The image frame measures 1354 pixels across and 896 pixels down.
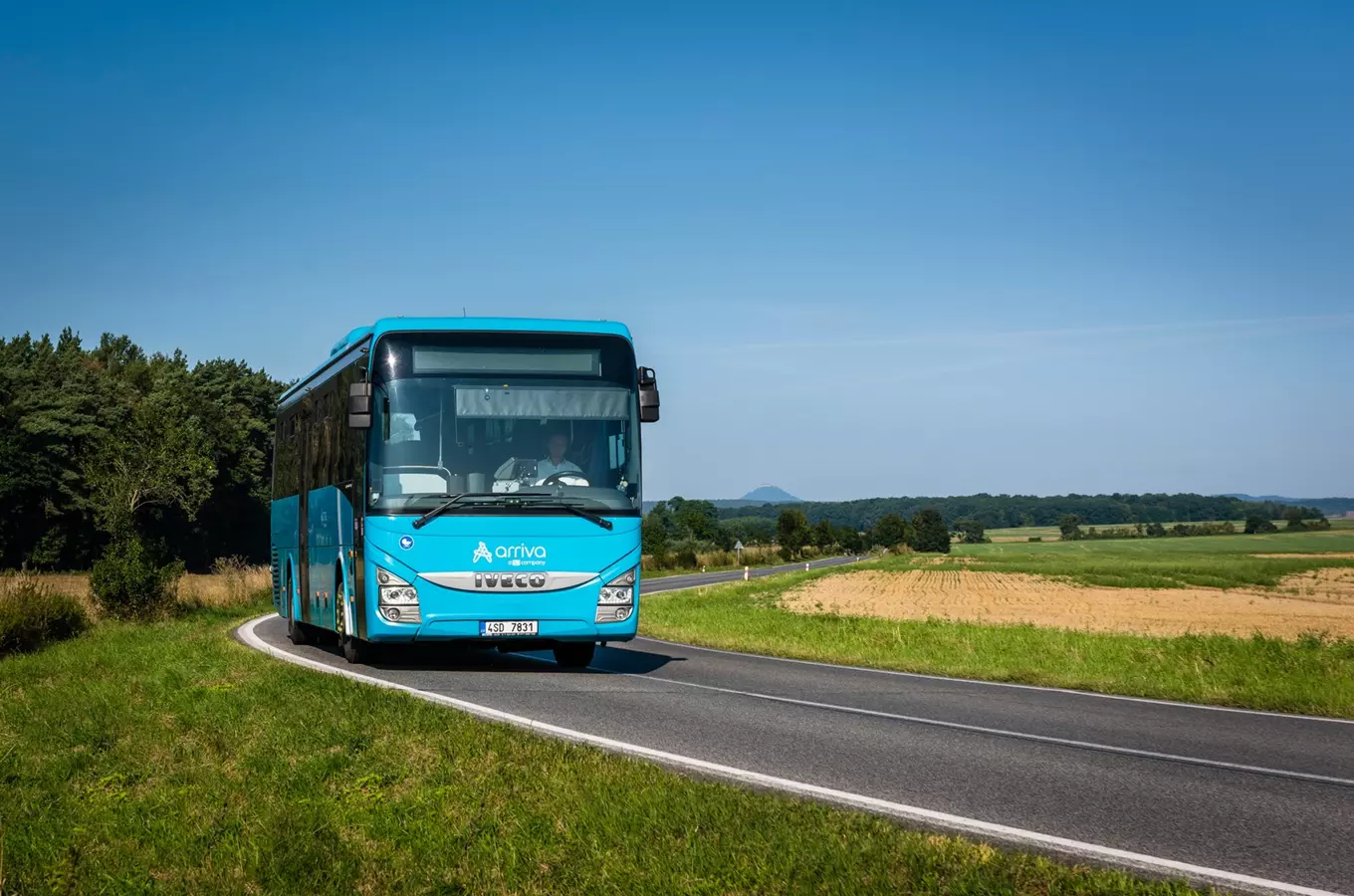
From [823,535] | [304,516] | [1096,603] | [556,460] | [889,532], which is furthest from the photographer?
[889,532]

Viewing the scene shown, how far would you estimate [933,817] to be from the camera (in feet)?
23.4

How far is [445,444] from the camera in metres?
13.9

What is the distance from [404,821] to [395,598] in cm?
692

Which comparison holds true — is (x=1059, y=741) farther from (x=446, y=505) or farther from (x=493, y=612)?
(x=446, y=505)

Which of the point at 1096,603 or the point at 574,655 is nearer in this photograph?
the point at 574,655

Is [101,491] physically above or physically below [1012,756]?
above

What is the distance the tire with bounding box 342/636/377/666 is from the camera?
15.7 metres

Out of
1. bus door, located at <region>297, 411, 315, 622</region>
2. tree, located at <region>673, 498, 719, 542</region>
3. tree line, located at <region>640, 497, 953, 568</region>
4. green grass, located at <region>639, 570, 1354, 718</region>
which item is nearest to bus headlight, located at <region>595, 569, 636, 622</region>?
green grass, located at <region>639, 570, 1354, 718</region>

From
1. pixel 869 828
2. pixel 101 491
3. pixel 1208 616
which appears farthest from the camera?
pixel 1208 616

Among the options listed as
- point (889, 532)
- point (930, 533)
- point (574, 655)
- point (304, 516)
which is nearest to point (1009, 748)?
point (574, 655)

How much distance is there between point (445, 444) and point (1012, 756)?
6925mm

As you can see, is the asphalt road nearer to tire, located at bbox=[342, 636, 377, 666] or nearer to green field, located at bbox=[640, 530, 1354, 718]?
tire, located at bbox=[342, 636, 377, 666]

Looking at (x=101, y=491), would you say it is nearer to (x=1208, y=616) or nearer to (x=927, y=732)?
(x=927, y=732)

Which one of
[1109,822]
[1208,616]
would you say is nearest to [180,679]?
[1109,822]
